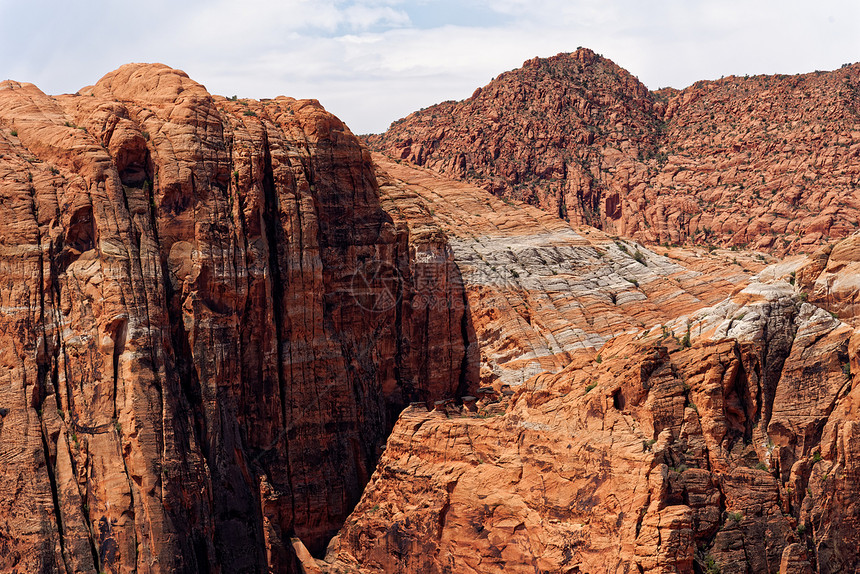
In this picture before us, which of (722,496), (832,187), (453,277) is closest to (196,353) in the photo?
A: (453,277)

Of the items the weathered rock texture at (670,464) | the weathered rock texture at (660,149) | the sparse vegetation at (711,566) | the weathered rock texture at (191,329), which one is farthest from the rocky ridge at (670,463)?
the weathered rock texture at (660,149)

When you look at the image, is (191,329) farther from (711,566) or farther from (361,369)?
(711,566)

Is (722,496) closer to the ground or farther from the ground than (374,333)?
closer to the ground

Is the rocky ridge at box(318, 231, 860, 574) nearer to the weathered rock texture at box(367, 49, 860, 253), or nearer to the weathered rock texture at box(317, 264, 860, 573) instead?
the weathered rock texture at box(317, 264, 860, 573)

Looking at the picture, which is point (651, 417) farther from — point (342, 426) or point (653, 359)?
point (342, 426)

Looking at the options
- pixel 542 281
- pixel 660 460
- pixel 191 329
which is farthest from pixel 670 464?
pixel 191 329

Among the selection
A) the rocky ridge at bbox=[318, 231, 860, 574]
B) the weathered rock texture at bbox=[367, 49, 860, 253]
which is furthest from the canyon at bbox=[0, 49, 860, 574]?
the weathered rock texture at bbox=[367, 49, 860, 253]

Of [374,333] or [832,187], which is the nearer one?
[374,333]
